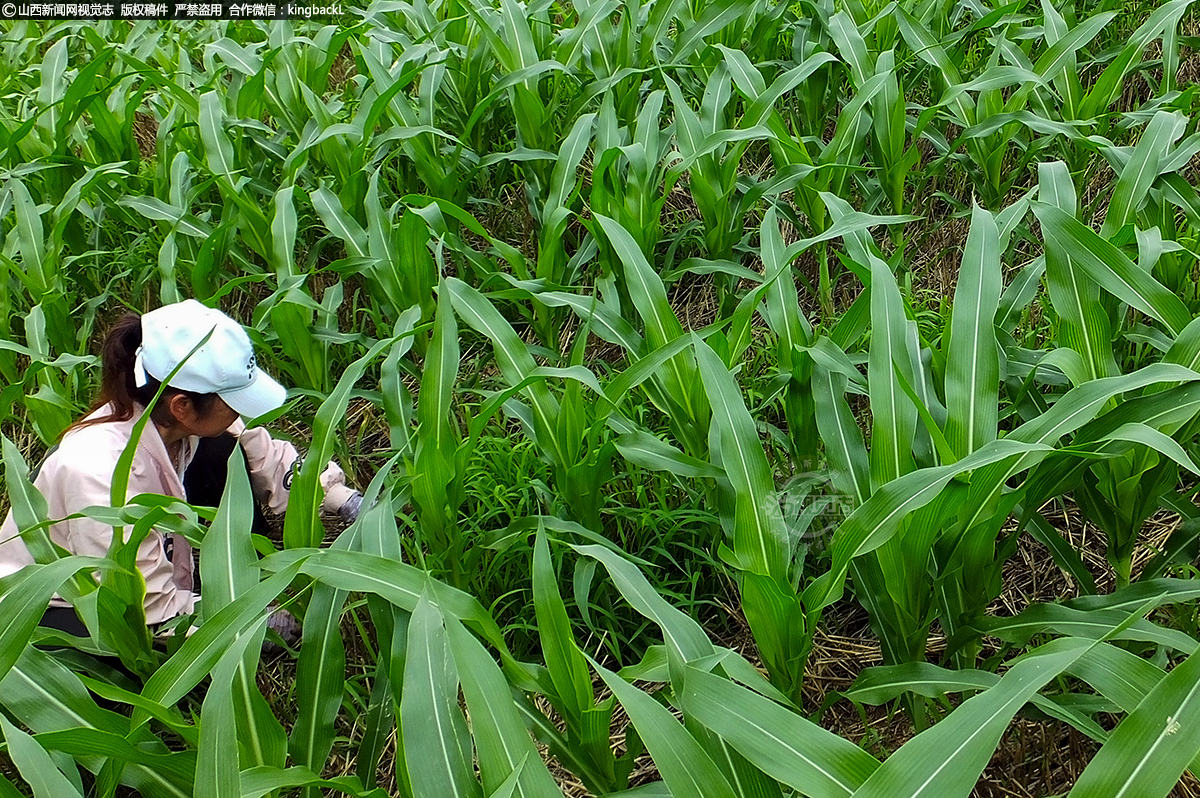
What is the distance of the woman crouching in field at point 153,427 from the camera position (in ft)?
4.91

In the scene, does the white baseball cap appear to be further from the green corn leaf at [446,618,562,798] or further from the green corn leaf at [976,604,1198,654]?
the green corn leaf at [976,604,1198,654]

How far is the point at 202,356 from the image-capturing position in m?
1.52

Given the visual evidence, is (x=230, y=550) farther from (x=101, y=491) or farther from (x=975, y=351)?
(x=975, y=351)

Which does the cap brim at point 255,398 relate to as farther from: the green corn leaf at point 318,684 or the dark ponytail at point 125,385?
the green corn leaf at point 318,684

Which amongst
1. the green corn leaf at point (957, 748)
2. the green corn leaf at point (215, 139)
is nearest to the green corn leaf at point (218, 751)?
the green corn leaf at point (957, 748)

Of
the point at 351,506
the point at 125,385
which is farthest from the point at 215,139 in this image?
the point at 351,506

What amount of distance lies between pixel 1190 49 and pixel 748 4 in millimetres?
1236

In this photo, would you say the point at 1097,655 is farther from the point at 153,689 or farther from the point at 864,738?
the point at 153,689

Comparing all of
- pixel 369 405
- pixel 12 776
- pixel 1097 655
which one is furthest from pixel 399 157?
pixel 1097 655

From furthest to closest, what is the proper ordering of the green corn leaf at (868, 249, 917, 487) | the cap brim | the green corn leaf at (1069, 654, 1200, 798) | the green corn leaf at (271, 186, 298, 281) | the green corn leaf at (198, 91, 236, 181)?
the green corn leaf at (198, 91, 236, 181)
the green corn leaf at (271, 186, 298, 281)
the cap brim
the green corn leaf at (868, 249, 917, 487)
the green corn leaf at (1069, 654, 1200, 798)

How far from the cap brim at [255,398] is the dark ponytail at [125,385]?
43mm

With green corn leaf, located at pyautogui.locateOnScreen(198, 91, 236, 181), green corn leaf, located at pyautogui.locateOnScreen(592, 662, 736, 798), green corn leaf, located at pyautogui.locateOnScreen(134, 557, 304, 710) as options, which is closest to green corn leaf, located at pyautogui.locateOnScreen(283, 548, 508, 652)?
green corn leaf, located at pyautogui.locateOnScreen(134, 557, 304, 710)

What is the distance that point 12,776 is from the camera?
1.44 meters

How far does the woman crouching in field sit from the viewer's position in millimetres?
1496
